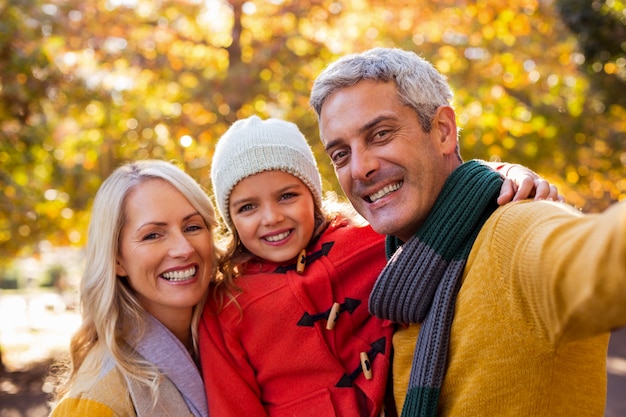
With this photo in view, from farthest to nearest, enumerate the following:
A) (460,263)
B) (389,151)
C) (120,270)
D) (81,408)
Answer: (120,270)
(81,408)
(389,151)
(460,263)

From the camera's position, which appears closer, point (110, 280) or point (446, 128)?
point (446, 128)

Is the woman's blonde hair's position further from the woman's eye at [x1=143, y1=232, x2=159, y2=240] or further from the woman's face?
the woman's eye at [x1=143, y1=232, x2=159, y2=240]

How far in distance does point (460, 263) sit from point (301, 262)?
3.22 ft

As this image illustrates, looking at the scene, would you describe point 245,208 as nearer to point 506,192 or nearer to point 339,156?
point 339,156

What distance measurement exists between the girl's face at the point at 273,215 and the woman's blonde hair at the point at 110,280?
195 mm

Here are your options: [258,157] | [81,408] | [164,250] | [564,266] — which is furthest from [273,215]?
[564,266]

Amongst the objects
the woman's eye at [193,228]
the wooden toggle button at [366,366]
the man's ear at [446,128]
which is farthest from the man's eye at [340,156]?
the woman's eye at [193,228]

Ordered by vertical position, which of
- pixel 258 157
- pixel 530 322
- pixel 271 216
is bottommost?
pixel 530 322

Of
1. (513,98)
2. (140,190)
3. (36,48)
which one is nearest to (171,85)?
(36,48)

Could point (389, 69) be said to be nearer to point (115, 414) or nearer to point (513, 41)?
point (115, 414)

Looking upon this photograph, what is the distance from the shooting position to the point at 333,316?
250 cm

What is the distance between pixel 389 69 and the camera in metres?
2.08

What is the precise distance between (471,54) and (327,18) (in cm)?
220

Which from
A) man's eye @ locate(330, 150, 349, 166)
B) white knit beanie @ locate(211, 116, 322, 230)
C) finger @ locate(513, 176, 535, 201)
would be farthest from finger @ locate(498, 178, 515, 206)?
white knit beanie @ locate(211, 116, 322, 230)
